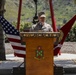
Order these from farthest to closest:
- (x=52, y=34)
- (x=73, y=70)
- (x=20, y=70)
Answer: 1. (x=73, y=70)
2. (x=20, y=70)
3. (x=52, y=34)

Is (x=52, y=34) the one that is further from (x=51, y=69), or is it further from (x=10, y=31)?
(x=10, y=31)

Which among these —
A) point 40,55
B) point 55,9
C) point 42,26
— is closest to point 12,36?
point 42,26

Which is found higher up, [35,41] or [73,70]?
[35,41]

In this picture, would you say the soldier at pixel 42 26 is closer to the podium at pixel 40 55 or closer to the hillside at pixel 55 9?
the podium at pixel 40 55

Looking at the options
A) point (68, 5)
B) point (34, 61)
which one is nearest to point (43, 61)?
point (34, 61)

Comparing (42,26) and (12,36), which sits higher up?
(42,26)

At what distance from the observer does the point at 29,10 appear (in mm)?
176625

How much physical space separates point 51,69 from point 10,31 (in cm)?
339

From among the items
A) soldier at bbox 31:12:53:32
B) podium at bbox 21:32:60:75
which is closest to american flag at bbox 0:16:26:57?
soldier at bbox 31:12:53:32

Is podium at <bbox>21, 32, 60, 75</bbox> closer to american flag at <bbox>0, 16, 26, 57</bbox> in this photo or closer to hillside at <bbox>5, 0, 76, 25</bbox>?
american flag at <bbox>0, 16, 26, 57</bbox>

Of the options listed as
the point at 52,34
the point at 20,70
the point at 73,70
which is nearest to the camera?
the point at 52,34

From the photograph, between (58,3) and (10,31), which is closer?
(10,31)

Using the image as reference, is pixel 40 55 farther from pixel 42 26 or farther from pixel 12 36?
pixel 12 36

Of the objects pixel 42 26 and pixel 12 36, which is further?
pixel 12 36
